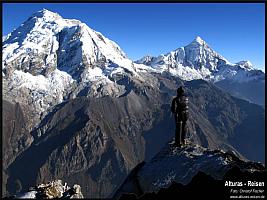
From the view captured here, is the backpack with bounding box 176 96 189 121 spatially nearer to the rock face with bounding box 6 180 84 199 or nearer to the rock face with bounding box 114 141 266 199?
the rock face with bounding box 114 141 266 199

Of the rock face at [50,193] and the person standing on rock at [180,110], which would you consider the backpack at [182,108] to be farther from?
the rock face at [50,193]

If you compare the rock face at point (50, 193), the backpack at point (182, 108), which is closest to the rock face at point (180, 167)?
the backpack at point (182, 108)

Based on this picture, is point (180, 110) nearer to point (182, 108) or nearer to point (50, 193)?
point (182, 108)

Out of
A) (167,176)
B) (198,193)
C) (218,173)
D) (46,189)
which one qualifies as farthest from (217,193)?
(46,189)

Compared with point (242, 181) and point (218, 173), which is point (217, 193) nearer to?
point (242, 181)

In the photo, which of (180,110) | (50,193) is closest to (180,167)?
(180,110)

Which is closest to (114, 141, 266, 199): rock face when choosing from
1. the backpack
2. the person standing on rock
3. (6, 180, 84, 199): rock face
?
the person standing on rock
